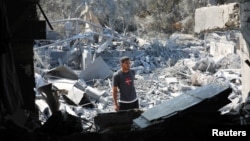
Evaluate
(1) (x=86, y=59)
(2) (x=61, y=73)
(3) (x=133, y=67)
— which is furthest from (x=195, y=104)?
(3) (x=133, y=67)

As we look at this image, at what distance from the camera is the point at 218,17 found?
6777mm

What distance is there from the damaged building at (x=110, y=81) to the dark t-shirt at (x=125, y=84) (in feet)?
1.51

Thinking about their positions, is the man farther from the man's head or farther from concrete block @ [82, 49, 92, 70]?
concrete block @ [82, 49, 92, 70]

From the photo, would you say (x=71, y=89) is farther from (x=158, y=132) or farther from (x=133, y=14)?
(x=133, y=14)

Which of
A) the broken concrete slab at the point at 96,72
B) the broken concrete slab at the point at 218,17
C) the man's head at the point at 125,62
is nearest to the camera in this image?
the broken concrete slab at the point at 218,17

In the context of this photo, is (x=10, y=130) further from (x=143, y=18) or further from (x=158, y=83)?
(x=143, y=18)

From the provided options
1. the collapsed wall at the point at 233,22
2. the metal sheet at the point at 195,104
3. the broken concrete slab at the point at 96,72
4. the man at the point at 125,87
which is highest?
the collapsed wall at the point at 233,22

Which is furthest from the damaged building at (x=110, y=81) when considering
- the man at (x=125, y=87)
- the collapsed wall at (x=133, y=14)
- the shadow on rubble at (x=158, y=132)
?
the man at (x=125, y=87)

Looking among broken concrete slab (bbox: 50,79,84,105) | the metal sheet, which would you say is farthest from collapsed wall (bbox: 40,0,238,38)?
the metal sheet

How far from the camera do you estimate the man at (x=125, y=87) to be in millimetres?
7035

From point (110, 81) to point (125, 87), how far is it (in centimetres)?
771

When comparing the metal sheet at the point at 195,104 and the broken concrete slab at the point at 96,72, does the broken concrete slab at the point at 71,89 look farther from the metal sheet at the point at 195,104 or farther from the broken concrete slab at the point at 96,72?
the metal sheet at the point at 195,104

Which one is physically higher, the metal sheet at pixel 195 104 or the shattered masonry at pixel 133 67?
the metal sheet at pixel 195 104

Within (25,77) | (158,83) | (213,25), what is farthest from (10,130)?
(158,83)
